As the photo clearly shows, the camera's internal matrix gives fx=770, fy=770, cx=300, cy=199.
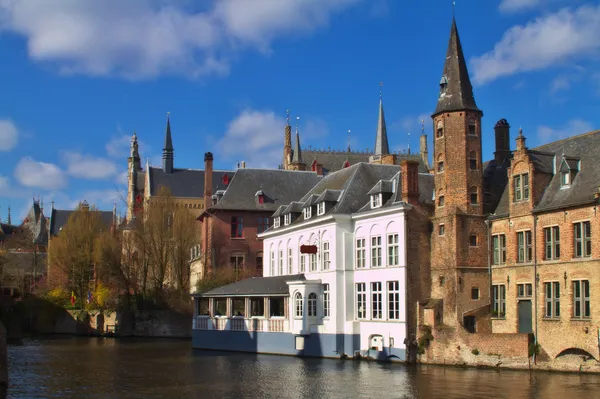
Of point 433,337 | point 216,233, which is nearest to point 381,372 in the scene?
point 433,337

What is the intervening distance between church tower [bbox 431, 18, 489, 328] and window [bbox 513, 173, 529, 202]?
7.96 ft

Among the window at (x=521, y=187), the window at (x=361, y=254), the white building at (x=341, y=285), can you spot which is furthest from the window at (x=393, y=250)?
the window at (x=521, y=187)

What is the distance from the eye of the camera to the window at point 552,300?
34531 millimetres

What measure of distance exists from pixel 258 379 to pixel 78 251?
42984 mm

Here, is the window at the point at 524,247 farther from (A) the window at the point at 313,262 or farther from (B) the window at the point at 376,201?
(A) the window at the point at 313,262

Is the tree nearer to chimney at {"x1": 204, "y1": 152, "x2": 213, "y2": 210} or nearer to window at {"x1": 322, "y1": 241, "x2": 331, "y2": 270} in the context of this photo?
chimney at {"x1": 204, "y1": 152, "x2": 213, "y2": 210}

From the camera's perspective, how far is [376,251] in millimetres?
41688

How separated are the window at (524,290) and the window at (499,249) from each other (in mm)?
1812

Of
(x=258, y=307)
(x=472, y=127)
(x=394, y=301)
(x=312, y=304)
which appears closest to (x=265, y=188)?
(x=258, y=307)

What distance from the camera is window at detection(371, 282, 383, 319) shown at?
135ft

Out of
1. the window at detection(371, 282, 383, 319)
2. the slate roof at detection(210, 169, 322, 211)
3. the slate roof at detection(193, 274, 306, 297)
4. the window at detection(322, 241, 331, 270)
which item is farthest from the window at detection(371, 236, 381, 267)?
the slate roof at detection(210, 169, 322, 211)

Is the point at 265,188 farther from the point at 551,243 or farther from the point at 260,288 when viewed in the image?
the point at 551,243

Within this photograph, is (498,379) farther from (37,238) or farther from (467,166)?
(37,238)

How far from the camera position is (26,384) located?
31250 mm
